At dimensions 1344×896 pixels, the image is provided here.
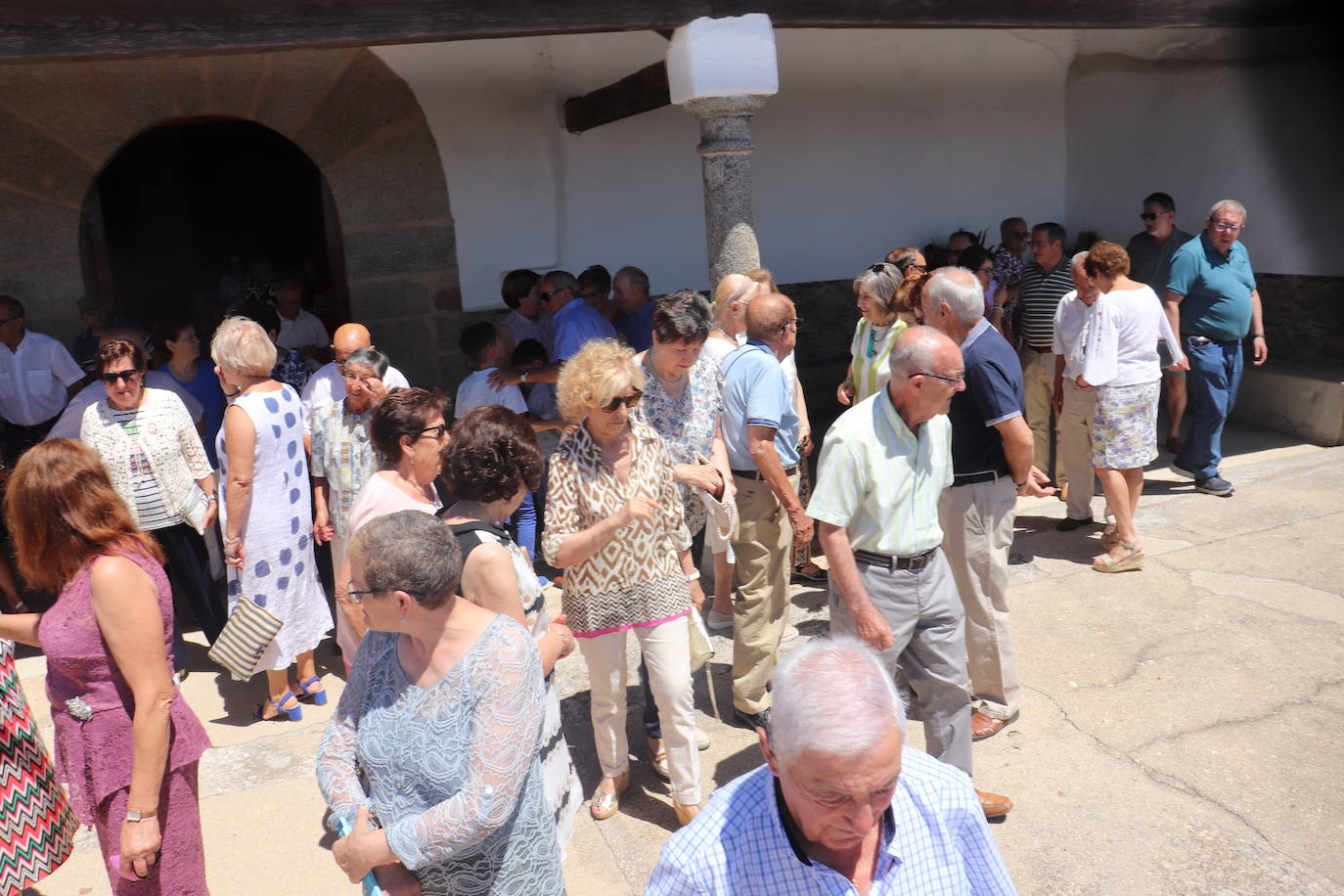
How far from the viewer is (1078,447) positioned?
5973 millimetres

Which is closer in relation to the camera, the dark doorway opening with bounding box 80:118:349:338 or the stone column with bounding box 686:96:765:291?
the stone column with bounding box 686:96:765:291

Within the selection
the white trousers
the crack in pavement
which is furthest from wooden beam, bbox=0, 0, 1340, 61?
the crack in pavement

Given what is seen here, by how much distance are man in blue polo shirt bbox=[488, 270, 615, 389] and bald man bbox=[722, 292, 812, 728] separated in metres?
1.19

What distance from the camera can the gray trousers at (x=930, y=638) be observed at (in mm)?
3131

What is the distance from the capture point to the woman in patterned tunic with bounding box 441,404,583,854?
2654mm

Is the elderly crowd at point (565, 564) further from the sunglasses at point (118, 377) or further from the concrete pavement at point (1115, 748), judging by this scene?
the concrete pavement at point (1115, 748)

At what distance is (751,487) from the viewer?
4070mm

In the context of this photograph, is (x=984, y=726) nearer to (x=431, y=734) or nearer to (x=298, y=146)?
(x=431, y=734)

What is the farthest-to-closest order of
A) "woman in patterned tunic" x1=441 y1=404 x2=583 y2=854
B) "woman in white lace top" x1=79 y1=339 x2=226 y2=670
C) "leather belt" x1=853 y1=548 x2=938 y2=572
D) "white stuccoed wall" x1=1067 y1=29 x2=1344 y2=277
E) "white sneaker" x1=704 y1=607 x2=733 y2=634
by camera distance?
"white stuccoed wall" x1=1067 y1=29 x2=1344 y2=277, "white sneaker" x1=704 y1=607 x2=733 y2=634, "woman in white lace top" x1=79 y1=339 x2=226 y2=670, "leather belt" x1=853 y1=548 x2=938 y2=572, "woman in patterned tunic" x1=441 y1=404 x2=583 y2=854

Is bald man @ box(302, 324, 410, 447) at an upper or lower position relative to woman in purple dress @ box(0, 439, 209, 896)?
upper

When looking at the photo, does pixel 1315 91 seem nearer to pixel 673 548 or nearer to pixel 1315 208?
pixel 1315 208

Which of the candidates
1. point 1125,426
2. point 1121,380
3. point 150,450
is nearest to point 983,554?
point 1125,426

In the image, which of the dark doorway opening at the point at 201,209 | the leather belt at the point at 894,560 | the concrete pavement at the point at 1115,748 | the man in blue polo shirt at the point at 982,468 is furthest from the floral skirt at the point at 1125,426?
the dark doorway opening at the point at 201,209

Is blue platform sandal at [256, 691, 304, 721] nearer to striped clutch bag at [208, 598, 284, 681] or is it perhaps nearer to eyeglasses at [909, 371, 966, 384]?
striped clutch bag at [208, 598, 284, 681]
